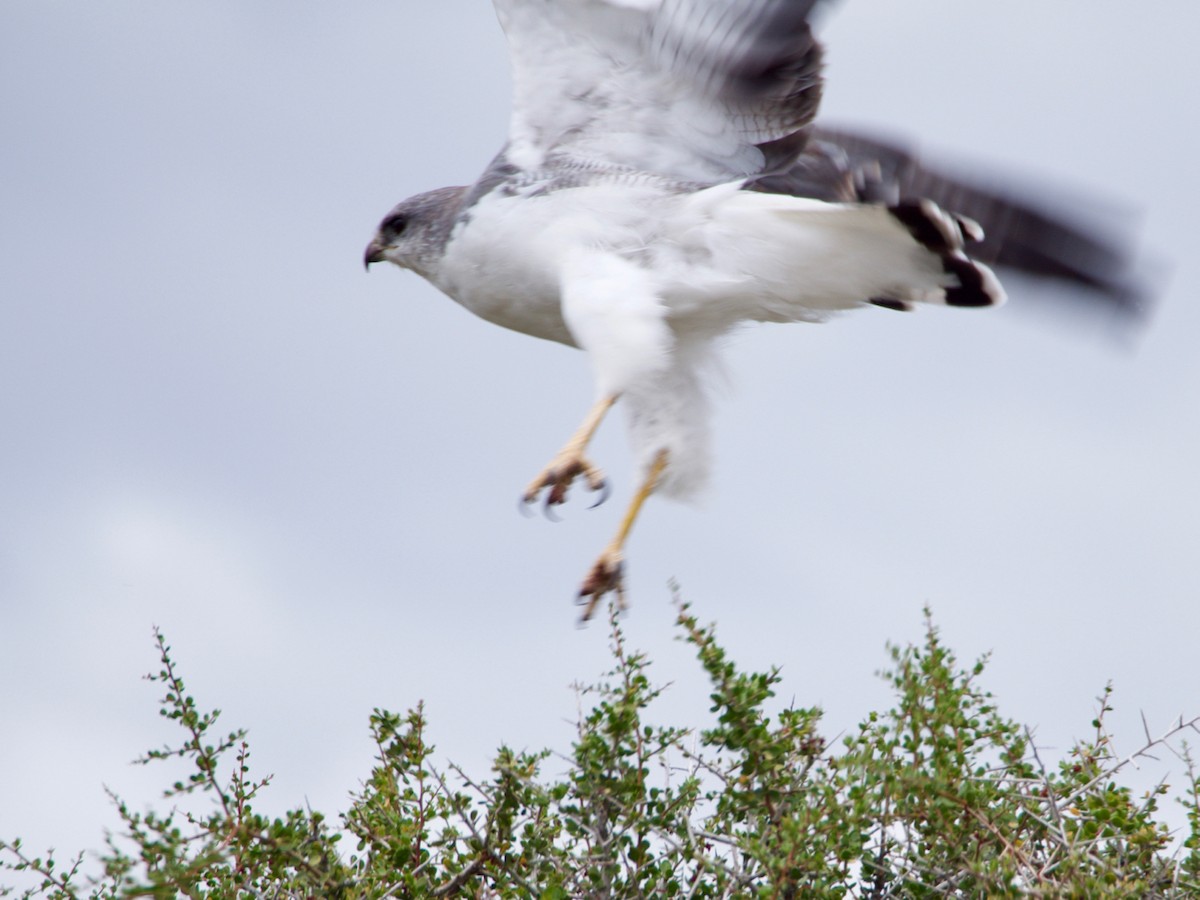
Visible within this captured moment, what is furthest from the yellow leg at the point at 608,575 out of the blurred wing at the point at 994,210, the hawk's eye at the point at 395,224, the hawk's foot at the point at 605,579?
the hawk's eye at the point at 395,224

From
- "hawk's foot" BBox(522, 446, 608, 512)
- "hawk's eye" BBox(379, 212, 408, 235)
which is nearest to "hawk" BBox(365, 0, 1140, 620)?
"hawk's foot" BBox(522, 446, 608, 512)

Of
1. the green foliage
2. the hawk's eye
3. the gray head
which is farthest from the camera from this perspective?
the hawk's eye

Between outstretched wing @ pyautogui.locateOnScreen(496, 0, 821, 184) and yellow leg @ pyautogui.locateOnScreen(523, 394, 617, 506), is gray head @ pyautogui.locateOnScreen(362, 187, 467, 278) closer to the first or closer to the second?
outstretched wing @ pyautogui.locateOnScreen(496, 0, 821, 184)

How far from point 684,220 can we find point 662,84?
50 cm

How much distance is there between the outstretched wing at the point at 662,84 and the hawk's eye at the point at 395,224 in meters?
0.79

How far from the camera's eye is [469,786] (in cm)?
329

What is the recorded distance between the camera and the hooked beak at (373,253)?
5551mm

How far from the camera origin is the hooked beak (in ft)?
18.2

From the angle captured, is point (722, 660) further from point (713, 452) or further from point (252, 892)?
point (713, 452)

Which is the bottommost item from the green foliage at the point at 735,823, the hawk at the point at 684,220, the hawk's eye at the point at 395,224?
the green foliage at the point at 735,823

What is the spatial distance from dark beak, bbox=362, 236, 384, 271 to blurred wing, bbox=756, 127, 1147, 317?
1.82 meters

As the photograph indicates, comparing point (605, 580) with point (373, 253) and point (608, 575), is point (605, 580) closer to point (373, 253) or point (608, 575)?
point (608, 575)

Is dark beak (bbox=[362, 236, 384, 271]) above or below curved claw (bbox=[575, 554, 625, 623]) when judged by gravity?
above

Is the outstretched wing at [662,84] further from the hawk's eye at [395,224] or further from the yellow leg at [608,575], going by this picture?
the yellow leg at [608,575]
